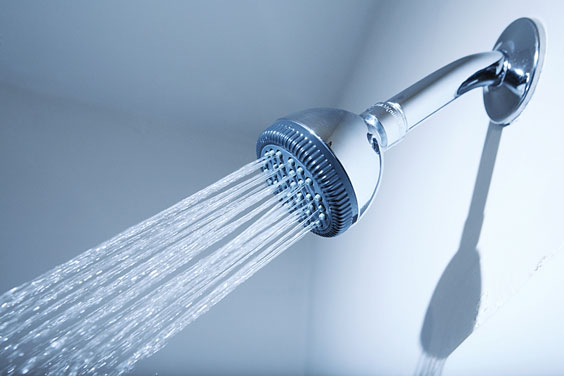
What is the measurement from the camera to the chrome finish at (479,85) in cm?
34

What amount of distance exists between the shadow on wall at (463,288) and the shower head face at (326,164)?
12 cm

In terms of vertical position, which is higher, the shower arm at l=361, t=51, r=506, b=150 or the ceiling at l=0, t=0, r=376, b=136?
the ceiling at l=0, t=0, r=376, b=136

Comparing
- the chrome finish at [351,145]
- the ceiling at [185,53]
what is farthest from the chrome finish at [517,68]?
the ceiling at [185,53]

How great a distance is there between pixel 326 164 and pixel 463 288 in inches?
7.7

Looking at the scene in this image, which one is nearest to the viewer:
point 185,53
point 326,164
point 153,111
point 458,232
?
point 326,164

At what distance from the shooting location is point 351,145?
12.6 inches

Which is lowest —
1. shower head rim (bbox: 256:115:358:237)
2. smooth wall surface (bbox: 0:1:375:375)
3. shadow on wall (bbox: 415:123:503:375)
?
shadow on wall (bbox: 415:123:503:375)

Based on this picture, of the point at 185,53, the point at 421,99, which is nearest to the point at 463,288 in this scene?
the point at 421,99

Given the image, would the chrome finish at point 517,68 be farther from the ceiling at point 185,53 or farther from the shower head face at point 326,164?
the ceiling at point 185,53

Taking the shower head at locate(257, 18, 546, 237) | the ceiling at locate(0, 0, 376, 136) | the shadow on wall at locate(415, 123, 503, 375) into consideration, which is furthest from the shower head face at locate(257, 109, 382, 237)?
the ceiling at locate(0, 0, 376, 136)

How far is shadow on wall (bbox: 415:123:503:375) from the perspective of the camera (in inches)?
14.6

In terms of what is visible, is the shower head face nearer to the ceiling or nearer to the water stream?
the water stream

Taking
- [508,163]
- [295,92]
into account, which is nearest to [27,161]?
[295,92]

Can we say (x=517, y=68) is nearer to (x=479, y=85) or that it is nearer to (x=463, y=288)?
(x=479, y=85)
